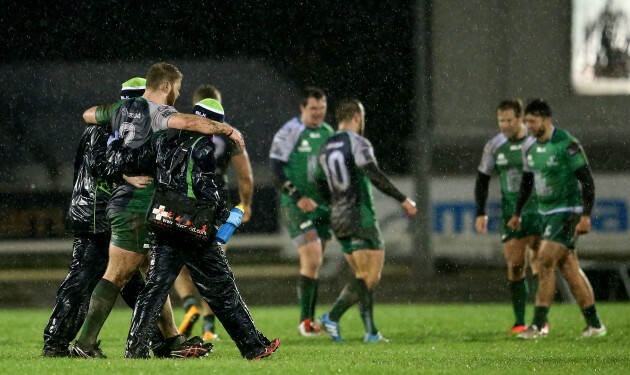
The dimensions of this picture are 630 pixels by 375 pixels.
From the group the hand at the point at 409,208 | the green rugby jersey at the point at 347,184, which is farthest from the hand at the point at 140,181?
the green rugby jersey at the point at 347,184

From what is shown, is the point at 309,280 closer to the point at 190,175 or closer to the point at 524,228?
the point at 524,228

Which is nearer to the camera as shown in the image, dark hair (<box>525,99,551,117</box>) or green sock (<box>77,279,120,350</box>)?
green sock (<box>77,279,120,350</box>)

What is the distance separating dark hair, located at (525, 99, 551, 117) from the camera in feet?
39.5

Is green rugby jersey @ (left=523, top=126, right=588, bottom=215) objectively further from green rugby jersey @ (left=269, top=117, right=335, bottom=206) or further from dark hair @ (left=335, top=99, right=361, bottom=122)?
green rugby jersey @ (left=269, top=117, right=335, bottom=206)

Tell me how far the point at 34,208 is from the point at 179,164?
1647cm

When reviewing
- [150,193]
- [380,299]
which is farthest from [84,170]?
[380,299]

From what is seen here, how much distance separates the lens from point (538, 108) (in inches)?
475

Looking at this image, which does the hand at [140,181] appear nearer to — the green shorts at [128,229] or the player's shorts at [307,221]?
the green shorts at [128,229]

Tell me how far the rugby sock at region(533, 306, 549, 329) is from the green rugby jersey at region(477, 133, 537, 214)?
1.04m

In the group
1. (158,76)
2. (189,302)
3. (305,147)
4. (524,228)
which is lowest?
(189,302)

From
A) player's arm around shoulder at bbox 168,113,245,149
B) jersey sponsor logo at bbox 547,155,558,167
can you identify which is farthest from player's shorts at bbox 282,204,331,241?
player's arm around shoulder at bbox 168,113,245,149

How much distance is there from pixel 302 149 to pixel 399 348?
3.56m

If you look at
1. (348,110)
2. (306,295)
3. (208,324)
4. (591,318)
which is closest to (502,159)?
(591,318)

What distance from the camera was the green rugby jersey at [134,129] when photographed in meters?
8.55
